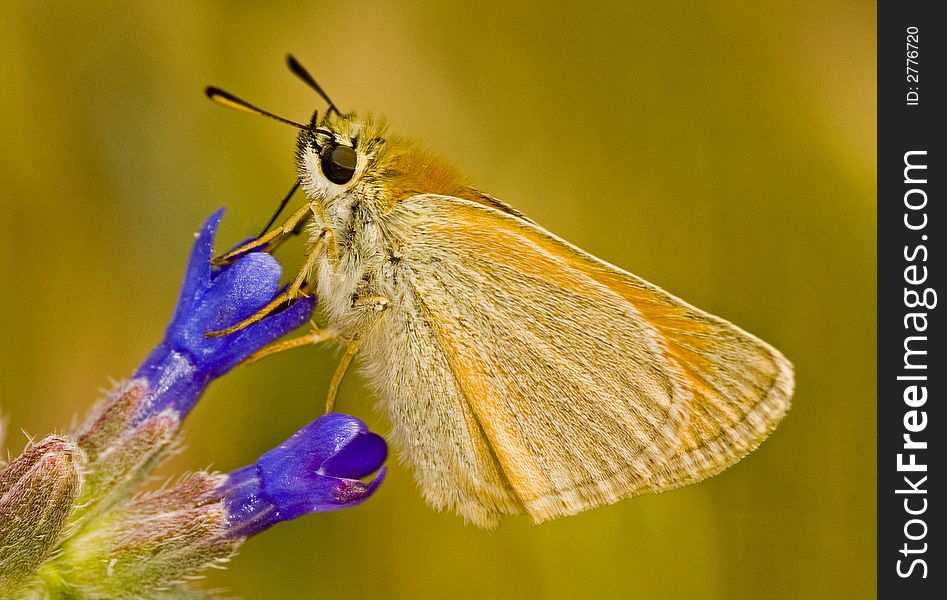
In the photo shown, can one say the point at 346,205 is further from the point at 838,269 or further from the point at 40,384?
the point at 838,269

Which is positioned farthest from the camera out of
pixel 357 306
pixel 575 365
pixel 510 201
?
pixel 510 201

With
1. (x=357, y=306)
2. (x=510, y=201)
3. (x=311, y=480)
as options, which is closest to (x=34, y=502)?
(x=311, y=480)

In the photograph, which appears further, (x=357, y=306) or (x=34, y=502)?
(x=357, y=306)

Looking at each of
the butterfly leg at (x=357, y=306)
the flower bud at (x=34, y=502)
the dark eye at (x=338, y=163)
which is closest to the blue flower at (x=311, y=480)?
Result: the butterfly leg at (x=357, y=306)

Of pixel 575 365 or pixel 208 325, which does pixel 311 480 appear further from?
pixel 575 365

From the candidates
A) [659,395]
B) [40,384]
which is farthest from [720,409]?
[40,384]
